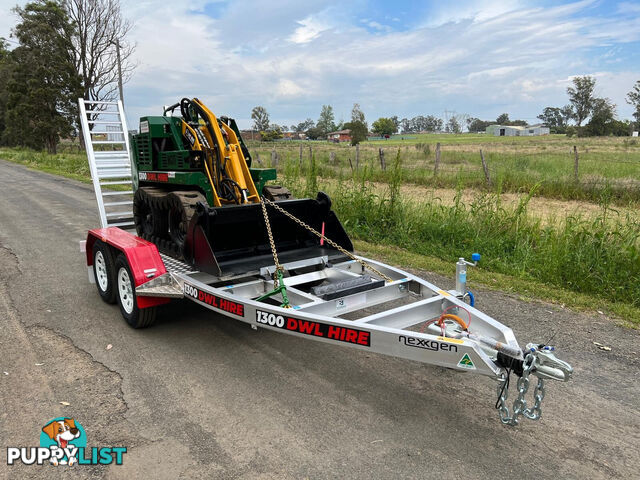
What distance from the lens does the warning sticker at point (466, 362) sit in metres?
3.07

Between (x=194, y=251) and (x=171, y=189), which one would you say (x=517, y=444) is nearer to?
→ (x=194, y=251)

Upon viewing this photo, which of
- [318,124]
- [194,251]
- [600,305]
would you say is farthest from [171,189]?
[318,124]

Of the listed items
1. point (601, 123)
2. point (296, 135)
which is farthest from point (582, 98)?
point (296, 135)

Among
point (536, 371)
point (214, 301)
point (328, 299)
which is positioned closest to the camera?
point (536, 371)

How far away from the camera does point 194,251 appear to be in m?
5.03

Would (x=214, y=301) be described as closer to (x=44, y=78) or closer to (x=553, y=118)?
(x=44, y=78)

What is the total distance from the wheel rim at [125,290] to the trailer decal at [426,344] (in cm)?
331

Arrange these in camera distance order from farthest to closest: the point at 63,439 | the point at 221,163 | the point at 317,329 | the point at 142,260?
the point at 221,163, the point at 142,260, the point at 317,329, the point at 63,439

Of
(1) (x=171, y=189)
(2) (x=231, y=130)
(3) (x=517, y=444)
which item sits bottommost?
(3) (x=517, y=444)

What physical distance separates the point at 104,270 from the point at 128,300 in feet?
3.12

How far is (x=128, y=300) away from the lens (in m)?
5.40

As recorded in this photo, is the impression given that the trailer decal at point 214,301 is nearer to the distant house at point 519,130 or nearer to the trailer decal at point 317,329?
the trailer decal at point 317,329

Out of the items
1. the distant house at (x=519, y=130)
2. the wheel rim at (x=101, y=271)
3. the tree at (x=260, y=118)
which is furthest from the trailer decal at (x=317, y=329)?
the distant house at (x=519, y=130)

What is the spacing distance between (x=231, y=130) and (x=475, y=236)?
14.4ft
